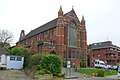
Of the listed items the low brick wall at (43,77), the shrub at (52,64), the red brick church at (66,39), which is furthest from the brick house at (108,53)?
the low brick wall at (43,77)

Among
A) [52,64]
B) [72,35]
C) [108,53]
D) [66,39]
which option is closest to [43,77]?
[52,64]

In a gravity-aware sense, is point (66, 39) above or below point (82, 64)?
above

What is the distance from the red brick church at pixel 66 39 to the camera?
58359mm

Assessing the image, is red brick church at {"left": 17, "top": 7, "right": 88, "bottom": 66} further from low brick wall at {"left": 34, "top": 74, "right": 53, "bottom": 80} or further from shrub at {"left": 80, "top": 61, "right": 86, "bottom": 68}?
low brick wall at {"left": 34, "top": 74, "right": 53, "bottom": 80}

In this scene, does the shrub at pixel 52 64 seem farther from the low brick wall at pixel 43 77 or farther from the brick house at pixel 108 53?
the brick house at pixel 108 53

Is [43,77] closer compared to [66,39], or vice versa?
[43,77]

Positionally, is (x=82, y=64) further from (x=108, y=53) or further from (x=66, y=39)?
(x=108, y=53)

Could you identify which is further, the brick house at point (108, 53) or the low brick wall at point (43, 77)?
the brick house at point (108, 53)

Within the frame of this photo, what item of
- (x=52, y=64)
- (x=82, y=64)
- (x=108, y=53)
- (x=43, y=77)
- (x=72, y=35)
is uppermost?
(x=72, y=35)

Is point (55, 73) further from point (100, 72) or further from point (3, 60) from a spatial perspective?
point (3, 60)

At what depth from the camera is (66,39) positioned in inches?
2454

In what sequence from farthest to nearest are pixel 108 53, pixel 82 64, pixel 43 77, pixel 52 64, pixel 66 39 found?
pixel 108 53 < pixel 82 64 < pixel 66 39 < pixel 52 64 < pixel 43 77

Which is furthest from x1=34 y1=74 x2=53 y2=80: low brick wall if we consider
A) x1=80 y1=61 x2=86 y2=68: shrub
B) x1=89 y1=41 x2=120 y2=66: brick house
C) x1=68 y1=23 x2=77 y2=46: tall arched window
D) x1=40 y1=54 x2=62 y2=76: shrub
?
x1=89 y1=41 x2=120 y2=66: brick house

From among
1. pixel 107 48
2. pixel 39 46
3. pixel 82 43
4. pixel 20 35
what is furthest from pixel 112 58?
pixel 20 35
